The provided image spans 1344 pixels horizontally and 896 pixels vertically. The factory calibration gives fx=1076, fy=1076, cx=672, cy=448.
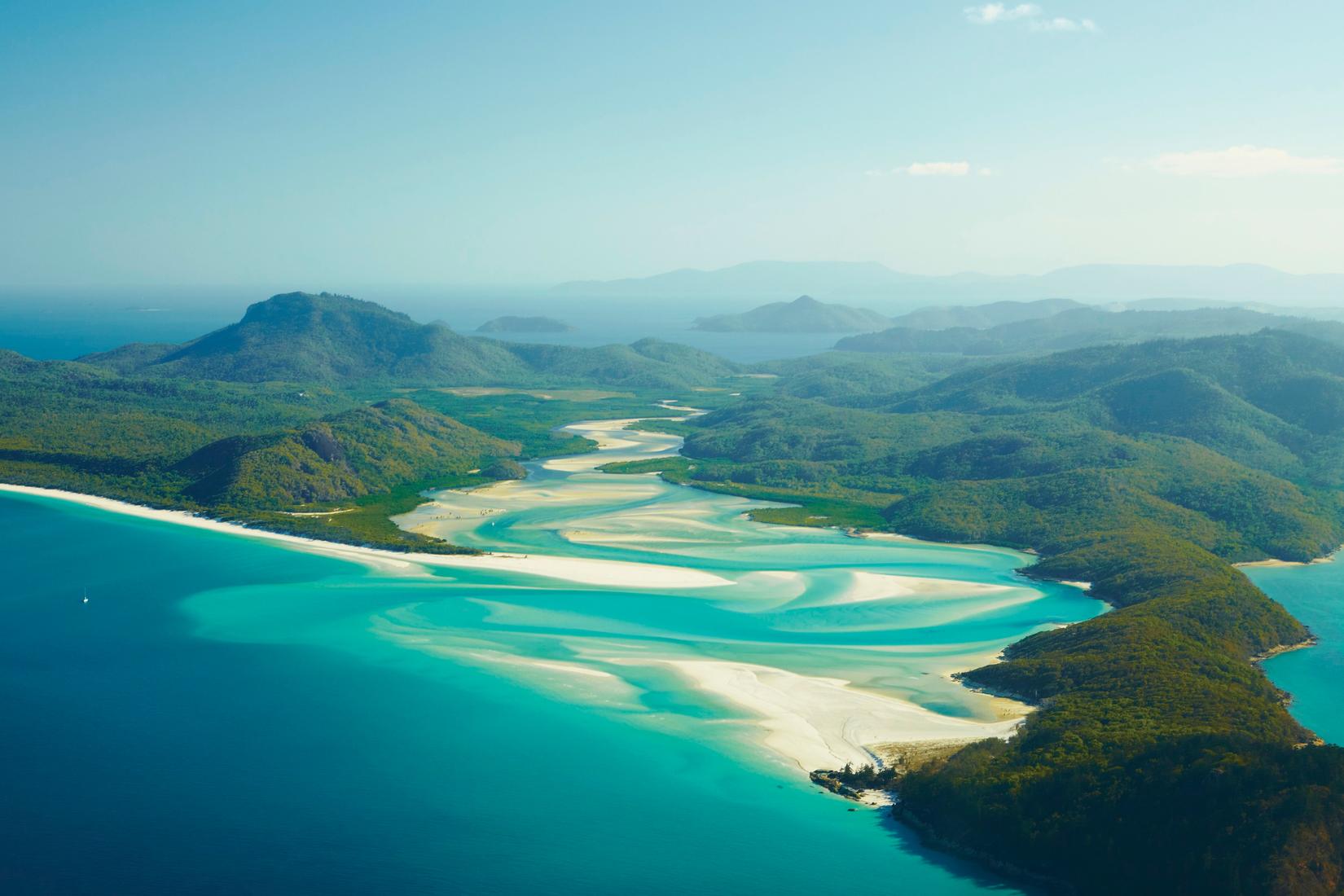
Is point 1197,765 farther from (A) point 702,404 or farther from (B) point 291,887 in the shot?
(A) point 702,404

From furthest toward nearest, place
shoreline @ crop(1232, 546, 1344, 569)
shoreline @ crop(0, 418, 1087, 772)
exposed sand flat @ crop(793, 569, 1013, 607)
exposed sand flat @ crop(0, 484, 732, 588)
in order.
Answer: shoreline @ crop(1232, 546, 1344, 569) < exposed sand flat @ crop(0, 484, 732, 588) < exposed sand flat @ crop(793, 569, 1013, 607) < shoreline @ crop(0, 418, 1087, 772)

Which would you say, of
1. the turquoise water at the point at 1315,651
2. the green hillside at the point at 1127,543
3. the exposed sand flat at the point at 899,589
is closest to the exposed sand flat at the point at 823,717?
the green hillside at the point at 1127,543

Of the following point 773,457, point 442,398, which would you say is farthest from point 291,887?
point 442,398

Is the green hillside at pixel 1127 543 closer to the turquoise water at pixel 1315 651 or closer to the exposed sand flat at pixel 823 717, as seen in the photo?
the turquoise water at pixel 1315 651

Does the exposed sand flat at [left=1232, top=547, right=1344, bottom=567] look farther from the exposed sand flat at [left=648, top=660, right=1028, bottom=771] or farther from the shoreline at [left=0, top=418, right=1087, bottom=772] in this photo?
the exposed sand flat at [left=648, top=660, right=1028, bottom=771]

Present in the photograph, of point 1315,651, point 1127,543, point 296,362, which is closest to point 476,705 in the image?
point 1315,651

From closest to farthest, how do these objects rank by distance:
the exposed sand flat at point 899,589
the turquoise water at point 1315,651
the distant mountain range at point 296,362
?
the turquoise water at point 1315,651
the exposed sand flat at point 899,589
the distant mountain range at point 296,362

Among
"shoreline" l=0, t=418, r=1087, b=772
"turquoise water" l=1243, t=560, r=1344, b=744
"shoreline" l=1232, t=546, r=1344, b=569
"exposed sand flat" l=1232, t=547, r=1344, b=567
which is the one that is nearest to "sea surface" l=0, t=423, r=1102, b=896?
"shoreline" l=0, t=418, r=1087, b=772

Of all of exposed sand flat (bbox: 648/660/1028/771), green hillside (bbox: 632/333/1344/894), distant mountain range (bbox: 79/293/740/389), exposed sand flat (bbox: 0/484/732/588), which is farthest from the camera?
distant mountain range (bbox: 79/293/740/389)
